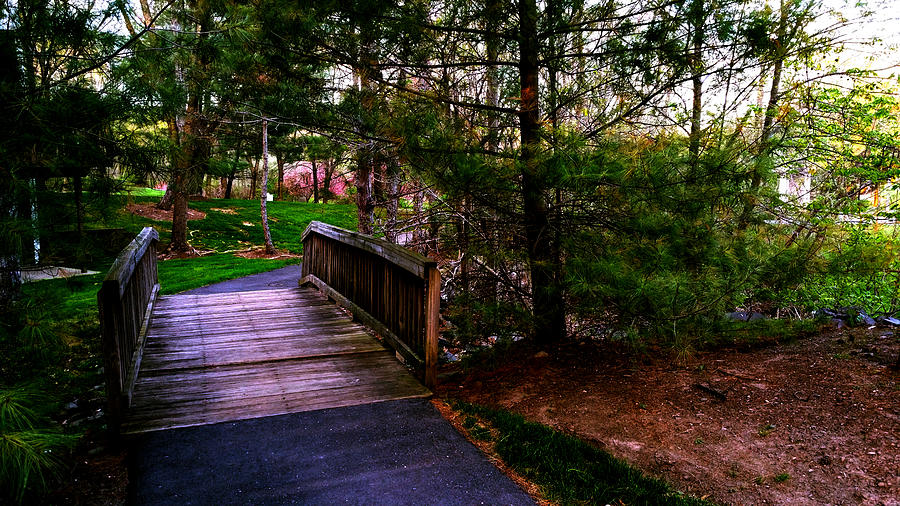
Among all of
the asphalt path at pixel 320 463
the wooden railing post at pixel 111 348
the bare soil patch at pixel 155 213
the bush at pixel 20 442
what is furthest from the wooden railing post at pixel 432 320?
the bare soil patch at pixel 155 213

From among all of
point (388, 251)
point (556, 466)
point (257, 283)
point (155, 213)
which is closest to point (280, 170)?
point (155, 213)

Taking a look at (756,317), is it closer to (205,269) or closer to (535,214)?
(535,214)

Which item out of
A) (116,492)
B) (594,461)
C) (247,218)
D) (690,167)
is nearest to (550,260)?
(690,167)

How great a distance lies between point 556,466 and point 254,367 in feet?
10.1

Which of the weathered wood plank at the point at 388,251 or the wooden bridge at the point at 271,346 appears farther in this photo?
the weathered wood plank at the point at 388,251

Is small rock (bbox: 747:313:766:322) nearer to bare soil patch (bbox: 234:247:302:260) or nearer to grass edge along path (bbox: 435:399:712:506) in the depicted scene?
grass edge along path (bbox: 435:399:712:506)

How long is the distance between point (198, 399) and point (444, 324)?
227 inches

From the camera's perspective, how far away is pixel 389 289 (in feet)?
18.1

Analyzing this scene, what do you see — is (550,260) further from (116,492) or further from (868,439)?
(116,492)

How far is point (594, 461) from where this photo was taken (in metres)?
3.36

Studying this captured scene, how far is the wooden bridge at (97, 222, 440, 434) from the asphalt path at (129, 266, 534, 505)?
28 centimetres

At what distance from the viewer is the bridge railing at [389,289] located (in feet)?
14.9

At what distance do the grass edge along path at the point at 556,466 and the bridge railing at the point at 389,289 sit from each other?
87 cm

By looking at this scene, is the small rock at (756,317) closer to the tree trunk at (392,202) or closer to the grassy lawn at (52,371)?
the tree trunk at (392,202)
